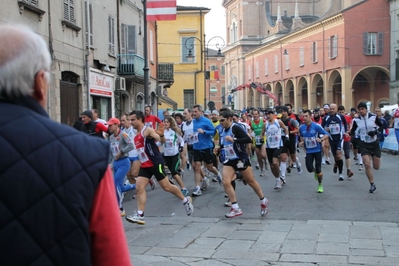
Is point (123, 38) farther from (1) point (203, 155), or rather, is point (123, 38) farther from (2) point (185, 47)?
(2) point (185, 47)

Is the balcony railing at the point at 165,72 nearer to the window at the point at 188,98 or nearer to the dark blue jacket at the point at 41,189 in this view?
the window at the point at 188,98

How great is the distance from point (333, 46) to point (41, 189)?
2132 inches

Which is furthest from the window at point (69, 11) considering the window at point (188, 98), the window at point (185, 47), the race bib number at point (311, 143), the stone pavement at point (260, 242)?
the window at point (188, 98)

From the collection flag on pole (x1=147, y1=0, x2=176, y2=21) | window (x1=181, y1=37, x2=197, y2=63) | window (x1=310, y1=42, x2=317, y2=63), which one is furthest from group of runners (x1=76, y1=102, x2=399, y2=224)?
window (x1=310, y1=42, x2=317, y2=63)

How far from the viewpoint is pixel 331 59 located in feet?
181

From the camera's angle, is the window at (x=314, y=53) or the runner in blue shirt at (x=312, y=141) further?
the window at (x=314, y=53)

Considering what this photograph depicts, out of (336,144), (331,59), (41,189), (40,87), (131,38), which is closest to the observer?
(41,189)

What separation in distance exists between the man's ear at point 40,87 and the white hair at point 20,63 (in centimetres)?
1

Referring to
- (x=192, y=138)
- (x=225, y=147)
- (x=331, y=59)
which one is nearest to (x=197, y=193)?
(x=192, y=138)

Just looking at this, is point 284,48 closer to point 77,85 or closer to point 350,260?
point 77,85

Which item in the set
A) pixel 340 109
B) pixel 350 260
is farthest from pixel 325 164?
pixel 350 260

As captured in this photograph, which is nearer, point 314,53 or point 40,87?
point 40,87

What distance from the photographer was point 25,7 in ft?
47.0

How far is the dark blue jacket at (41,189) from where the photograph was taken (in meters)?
1.91
